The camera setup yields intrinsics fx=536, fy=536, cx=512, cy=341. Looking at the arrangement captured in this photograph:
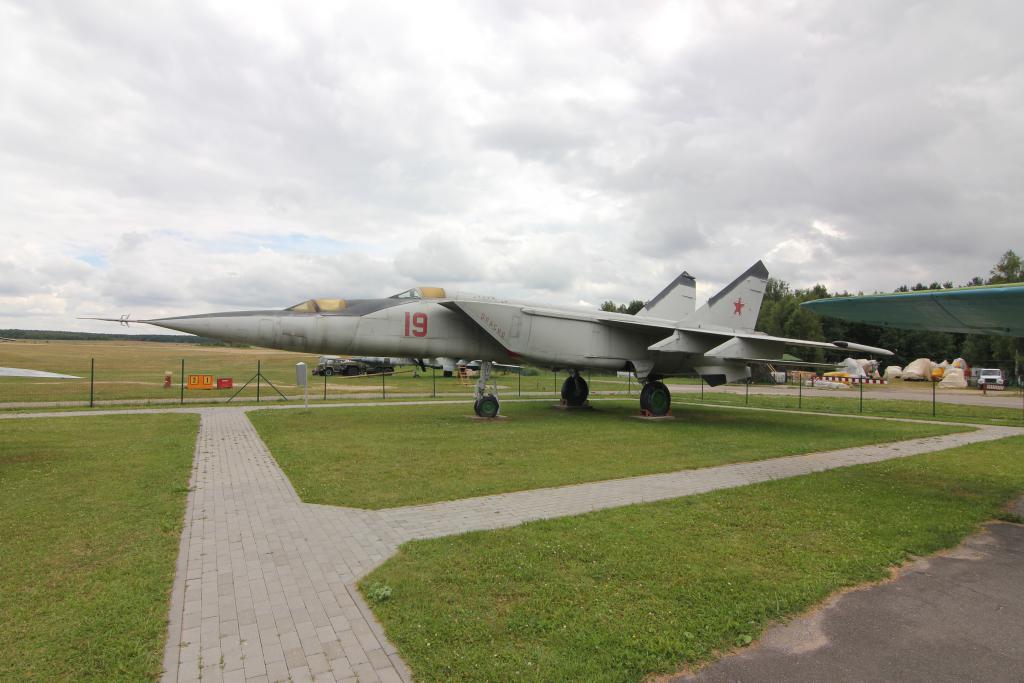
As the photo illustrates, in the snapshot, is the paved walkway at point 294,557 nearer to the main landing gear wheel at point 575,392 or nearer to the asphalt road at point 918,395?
the main landing gear wheel at point 575,392

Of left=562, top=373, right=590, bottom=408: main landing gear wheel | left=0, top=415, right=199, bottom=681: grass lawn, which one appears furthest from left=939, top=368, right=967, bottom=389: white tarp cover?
left=0, top=415, right=199, bottom=681: grass lawn

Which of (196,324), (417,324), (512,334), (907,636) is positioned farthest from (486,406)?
(907,636)

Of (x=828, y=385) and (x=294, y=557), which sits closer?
(x=294, y=557)

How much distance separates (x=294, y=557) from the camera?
16.0ft

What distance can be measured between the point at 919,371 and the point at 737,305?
152 ft

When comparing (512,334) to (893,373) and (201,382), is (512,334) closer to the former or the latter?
(201,382)

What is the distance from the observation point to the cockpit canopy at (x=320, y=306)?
12344mm

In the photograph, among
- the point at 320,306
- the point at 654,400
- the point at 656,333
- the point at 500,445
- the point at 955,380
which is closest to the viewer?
the point at 500,445

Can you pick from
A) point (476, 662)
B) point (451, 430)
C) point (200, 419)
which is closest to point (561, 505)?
point (476, 662)

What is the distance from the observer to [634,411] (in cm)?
1858

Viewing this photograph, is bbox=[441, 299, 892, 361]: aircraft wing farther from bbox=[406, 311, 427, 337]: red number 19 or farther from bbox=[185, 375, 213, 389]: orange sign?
bbox=[185, 375, 213, 389]: orange sign

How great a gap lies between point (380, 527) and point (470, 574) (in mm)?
1660

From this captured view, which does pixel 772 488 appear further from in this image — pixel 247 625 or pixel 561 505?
pixel 247 625

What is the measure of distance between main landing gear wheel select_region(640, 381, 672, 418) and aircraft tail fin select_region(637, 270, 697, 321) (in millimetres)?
3326
